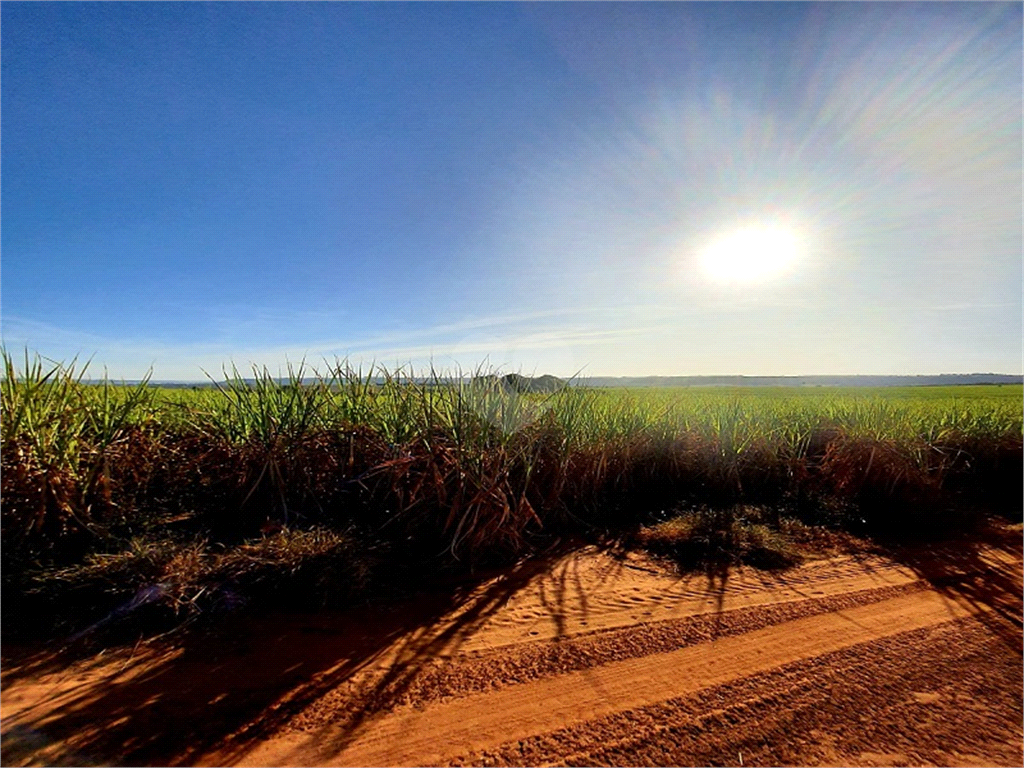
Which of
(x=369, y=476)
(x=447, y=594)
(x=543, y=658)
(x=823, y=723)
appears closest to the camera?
(x=823, y=723)

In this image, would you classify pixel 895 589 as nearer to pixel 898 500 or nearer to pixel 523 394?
pixel 898 500

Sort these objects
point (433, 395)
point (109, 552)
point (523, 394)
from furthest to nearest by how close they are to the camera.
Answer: point (523, 394)
point (433, 395)
point (109, 552)

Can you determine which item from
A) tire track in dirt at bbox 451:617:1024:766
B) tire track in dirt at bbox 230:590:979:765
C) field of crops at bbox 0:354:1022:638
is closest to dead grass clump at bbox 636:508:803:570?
field of crops at bbox 0:354:1022:638

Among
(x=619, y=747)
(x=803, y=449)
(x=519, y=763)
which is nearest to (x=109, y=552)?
(x=519, y=763)

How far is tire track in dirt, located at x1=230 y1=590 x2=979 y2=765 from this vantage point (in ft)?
6.36

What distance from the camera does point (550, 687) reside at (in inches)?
93.1

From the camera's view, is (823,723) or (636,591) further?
(636,591)

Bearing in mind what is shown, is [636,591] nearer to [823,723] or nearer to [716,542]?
[716,542]

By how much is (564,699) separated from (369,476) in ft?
7.53

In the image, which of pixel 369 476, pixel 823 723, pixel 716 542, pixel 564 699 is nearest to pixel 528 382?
pixel 369 476

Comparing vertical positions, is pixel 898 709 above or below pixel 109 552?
below

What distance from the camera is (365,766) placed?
6.12 feet

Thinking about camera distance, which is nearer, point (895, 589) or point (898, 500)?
point (895, 589)

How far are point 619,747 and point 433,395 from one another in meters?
3.05
